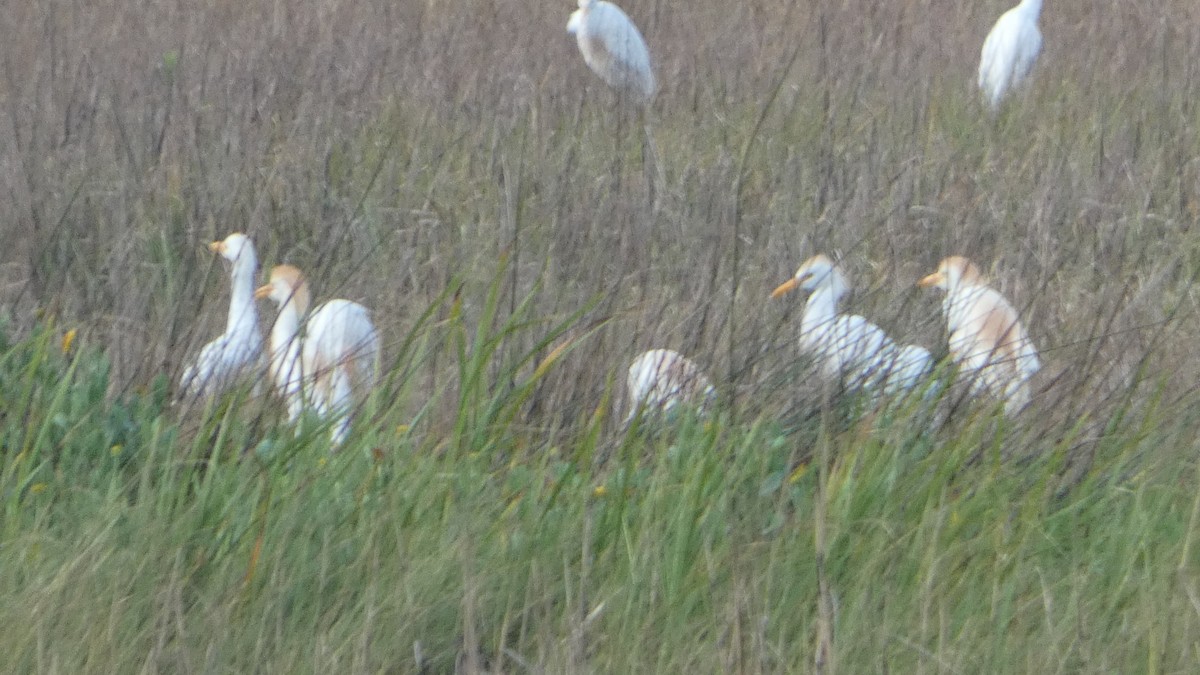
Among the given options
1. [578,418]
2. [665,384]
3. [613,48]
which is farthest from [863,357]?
[613,48]

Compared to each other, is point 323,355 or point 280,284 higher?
point 280,284

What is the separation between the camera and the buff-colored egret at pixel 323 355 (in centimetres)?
253

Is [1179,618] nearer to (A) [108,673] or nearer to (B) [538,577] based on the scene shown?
(B) [538,577]

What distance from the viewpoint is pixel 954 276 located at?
3611 mm

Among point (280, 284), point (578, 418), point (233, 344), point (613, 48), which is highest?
point (613, 48)

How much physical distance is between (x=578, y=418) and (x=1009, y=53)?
185 inches

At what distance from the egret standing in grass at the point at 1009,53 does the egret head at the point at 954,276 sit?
221cm

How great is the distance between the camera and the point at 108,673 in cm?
188

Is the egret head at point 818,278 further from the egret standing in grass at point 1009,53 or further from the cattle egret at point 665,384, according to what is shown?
the egret standing in grass at point 1009,53

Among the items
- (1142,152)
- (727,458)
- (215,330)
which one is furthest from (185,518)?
(1142,152)

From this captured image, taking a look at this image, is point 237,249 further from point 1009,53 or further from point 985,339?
point 1009,53

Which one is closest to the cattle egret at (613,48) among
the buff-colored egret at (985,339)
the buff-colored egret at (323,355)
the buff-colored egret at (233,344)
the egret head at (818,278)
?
the egret head at (818,278)

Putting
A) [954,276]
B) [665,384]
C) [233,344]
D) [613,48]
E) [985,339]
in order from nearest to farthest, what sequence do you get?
1. [665,384]
2. [985,339]
3. [233,344]
4. [954,276]
5. [613,48]

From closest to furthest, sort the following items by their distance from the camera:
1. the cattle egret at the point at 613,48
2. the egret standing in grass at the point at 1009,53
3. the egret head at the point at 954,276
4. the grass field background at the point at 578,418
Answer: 1. the grass field background at the point at 578,418
2. the egret head at the point at 954,276
3. the egret standing in grass at the point at 1009,53
4. the cattle egret at the point at 613,48
